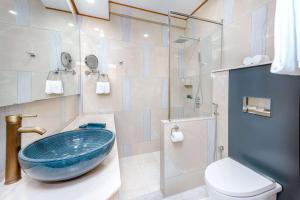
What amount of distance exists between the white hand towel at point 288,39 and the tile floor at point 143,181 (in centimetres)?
156

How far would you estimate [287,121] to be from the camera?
1039mm

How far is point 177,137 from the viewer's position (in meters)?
1.49

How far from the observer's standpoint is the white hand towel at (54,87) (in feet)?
3.99

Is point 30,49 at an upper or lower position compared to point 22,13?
lower

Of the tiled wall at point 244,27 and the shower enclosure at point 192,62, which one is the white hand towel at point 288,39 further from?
the shower enclosure at point 192,62

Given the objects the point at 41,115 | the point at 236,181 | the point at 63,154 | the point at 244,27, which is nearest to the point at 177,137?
the point at 236,181

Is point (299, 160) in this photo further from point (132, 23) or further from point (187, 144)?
point (132, 23)

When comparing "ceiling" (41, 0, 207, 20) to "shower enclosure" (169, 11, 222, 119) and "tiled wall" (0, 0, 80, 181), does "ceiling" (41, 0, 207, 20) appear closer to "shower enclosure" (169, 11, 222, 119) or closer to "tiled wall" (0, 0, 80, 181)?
"shower enclosure" (169, 11, 222, 119)

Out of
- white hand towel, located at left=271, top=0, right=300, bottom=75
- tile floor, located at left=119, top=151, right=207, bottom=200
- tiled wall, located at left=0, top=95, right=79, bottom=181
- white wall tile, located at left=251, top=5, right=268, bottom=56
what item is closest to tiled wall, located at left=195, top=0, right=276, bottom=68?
white wall tile, located at left=251, top=5, right=268, bottom=56

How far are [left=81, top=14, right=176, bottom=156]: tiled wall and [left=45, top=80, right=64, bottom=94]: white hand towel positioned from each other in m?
0.79

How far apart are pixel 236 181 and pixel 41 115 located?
A: 1.67 meters

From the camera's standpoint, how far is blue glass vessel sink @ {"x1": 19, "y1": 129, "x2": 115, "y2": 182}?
512 mm

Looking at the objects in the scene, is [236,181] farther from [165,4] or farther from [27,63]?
[165,4]

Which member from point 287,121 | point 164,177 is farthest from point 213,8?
point 164,177
